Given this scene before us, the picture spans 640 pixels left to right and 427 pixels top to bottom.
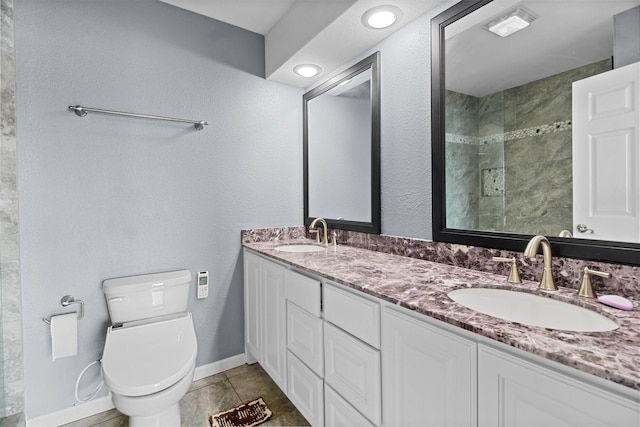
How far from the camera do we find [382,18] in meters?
1.56

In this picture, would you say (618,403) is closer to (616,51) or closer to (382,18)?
(616,51)

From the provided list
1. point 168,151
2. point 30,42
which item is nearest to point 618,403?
point 168,151

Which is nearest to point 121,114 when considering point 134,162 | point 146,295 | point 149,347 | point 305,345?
point 134,162

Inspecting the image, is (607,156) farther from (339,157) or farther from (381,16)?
(339,157)

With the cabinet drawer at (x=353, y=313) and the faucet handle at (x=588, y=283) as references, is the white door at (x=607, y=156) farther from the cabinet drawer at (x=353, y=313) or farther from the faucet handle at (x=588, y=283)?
the cabinet drawer at (x=353, y=313)

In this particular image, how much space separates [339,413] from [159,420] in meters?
0.82

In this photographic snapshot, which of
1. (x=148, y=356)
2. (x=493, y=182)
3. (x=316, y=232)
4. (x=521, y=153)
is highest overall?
(x=521, y=153)

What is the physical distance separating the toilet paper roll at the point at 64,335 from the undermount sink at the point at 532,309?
1.83 metres

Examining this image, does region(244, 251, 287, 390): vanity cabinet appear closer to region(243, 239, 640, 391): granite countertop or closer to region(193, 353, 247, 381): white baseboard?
region(193, 353, 247, 381): white baseboard

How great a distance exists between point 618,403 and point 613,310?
15.2 inches

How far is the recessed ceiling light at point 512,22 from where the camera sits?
1171 millimetres

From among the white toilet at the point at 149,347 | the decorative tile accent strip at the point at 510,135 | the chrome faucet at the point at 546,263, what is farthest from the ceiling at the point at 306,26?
the white toilet at the point at 149,347

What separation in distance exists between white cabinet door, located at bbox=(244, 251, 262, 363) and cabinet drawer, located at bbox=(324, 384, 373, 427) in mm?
762

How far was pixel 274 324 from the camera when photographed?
176 centimetres
